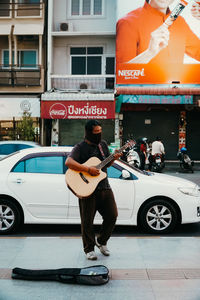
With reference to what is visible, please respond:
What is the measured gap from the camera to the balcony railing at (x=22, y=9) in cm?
2012

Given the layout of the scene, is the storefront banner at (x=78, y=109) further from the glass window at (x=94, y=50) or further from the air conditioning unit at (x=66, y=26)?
the air conditioning unit at (x=66, y=26)

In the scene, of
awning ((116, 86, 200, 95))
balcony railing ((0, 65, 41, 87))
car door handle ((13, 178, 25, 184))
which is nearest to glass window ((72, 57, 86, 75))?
balcony railing ((0, 65, 41, 87))

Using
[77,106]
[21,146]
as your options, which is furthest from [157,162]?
[21,146]

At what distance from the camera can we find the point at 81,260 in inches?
182

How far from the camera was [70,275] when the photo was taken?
3.92 m

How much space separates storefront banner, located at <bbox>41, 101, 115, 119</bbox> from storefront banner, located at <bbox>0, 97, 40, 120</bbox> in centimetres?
106

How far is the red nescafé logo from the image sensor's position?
18.3 metres

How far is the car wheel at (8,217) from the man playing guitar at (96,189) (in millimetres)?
1885

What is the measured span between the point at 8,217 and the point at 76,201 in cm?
116

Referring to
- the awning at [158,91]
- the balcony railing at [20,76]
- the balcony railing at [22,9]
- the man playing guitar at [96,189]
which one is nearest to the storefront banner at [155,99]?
the awning at [158,91]

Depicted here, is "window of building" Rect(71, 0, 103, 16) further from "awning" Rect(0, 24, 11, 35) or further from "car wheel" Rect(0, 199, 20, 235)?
"car wheel" Rect(0, 199, 20, 235)

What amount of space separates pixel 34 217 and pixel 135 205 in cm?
168

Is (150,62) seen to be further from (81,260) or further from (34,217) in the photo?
(81,260)

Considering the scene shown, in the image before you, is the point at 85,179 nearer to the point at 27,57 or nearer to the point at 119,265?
the point at 119,265
